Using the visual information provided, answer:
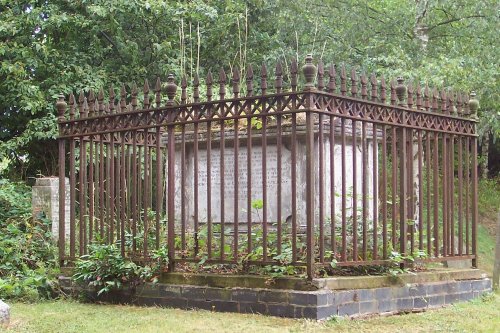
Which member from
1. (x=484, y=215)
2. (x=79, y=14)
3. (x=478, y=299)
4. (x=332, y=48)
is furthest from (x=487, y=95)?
(x=79, y=14)

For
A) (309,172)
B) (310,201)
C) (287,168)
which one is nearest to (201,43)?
(287,168)

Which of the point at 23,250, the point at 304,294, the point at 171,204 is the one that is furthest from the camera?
the point at 23,250

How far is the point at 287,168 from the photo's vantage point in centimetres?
779

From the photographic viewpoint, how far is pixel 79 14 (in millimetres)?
14469

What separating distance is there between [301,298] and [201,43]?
33.4 feet

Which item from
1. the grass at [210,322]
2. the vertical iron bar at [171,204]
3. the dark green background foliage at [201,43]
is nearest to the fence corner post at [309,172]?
the grass at [210,322]

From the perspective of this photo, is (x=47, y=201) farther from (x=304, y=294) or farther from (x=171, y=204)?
(x=304, y=294)

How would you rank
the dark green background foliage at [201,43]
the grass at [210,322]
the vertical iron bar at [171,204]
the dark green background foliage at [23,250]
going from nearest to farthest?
the grass at [210,322] < the vertical iron bar at [171,204] < the dark green background foliage at [23,250] < the dark green background foliage at [201,43]

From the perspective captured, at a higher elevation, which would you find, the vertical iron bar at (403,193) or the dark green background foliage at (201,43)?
the dark green background foliage at (201,43)

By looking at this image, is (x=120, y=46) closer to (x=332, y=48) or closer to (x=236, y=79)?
(x=332, y=48)

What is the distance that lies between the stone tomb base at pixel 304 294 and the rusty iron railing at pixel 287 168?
0.21 m

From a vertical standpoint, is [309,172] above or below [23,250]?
above

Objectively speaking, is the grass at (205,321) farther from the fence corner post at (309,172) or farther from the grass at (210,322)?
the fence corner post at (309,172)

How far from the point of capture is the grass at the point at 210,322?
582 centimetres
